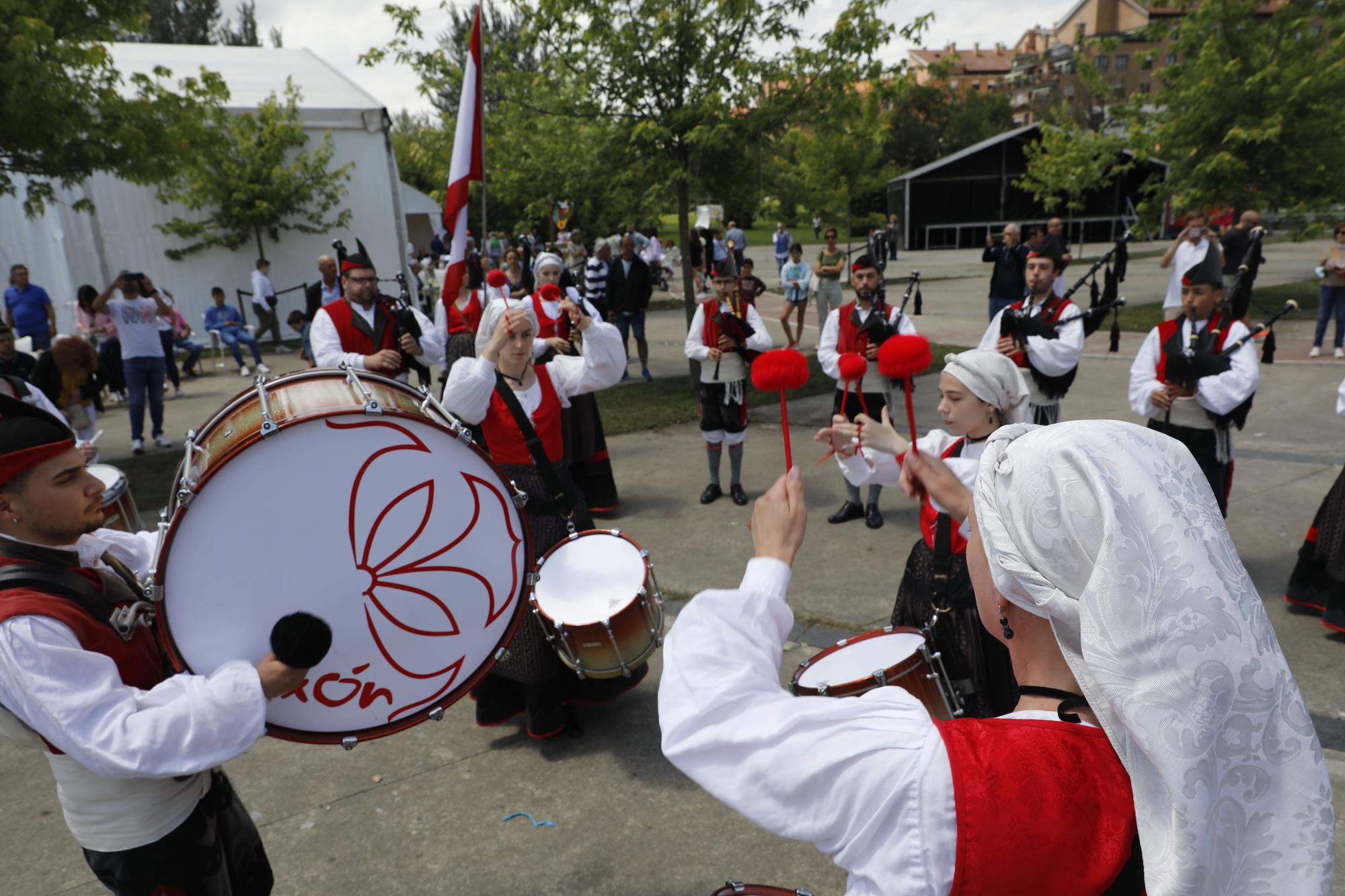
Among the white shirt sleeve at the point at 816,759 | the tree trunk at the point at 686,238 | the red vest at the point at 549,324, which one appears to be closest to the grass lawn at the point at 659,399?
the tree trunk at the point at 686,238

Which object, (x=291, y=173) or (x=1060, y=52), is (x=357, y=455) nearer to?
(x=291, y=173)

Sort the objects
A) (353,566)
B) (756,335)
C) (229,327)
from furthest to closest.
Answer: (229,327)
(756,335)
(353,566)

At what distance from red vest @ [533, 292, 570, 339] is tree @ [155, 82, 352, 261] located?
11260 millimetres

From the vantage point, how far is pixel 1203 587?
103 centimetres

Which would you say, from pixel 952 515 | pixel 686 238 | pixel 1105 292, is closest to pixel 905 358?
pixel 952 515

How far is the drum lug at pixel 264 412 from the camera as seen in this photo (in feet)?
6.70

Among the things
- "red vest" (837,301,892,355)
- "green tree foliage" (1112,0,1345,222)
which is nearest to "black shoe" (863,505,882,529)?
"red vest" (837,301,892,355)

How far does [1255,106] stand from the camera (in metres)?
14.2

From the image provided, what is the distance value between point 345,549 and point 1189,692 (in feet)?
6.01

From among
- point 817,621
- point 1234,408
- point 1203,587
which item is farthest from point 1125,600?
point 1234,408

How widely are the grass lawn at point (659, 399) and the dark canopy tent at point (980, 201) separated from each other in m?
25.0

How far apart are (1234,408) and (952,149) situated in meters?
59.9

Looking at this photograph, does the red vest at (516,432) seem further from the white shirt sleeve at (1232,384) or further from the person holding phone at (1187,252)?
the person holding phone at (1187,252)

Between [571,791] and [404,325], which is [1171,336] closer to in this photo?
[571,791]
